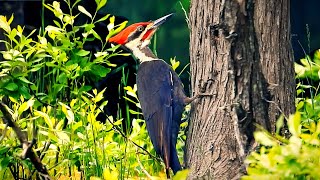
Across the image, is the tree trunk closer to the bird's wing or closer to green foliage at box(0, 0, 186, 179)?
the bird's wing

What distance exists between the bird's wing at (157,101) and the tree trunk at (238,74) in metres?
0.29

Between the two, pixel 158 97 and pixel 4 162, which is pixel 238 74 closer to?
pixel 158 97

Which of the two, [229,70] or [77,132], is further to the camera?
[77,132]

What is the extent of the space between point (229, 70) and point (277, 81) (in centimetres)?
21

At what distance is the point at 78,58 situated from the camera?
15.6 feet

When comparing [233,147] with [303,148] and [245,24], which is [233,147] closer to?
[245,24]

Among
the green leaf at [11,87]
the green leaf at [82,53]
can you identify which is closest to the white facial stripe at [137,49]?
the green leaf at [82,53]

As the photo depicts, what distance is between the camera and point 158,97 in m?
4.46

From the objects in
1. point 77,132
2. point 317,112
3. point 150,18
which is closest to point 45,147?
point 77,132

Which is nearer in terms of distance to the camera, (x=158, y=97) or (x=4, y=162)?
(x=4, y=162)

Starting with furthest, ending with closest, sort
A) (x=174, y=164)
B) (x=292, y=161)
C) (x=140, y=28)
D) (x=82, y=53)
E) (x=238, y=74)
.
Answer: (x=140, y=28) < (x=82, y=53) < (x=174, y=164) < (x=238, y=74) < (x=292, y=161)

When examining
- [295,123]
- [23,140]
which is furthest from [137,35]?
[295,123]

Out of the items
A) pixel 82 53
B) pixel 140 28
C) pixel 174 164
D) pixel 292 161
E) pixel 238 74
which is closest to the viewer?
pixel 292 161

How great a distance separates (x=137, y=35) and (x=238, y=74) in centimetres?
105
